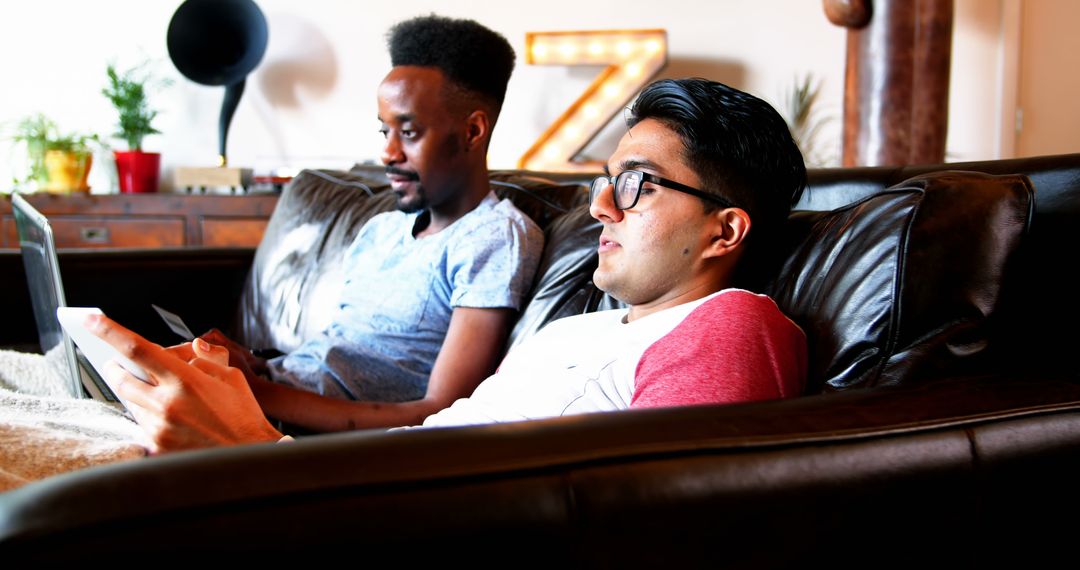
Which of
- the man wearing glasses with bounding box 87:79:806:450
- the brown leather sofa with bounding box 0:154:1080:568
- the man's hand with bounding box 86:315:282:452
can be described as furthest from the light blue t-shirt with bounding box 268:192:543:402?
the brown leather sofa with bounding box 0:154:1080:568

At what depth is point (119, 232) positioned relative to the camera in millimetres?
3828

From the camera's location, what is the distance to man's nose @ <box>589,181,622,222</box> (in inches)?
48.7

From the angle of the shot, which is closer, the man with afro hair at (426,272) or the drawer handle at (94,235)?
the man with afro hair at (426,272)

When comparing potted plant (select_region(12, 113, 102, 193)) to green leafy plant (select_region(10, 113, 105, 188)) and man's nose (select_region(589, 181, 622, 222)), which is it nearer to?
green leafy plant (select_region(10, 113, 105, 188))

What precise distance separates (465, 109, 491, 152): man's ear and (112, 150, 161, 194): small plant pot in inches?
105

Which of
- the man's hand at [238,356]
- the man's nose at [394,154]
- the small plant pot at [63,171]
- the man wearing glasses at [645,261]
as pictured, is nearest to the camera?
the man wearing glasses at [645,261]

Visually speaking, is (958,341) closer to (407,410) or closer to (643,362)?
(643,362)

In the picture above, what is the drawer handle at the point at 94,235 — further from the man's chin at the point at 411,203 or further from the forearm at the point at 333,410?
the forearm at the point at 333,410

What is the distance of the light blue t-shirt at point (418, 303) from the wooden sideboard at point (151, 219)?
81.6 inches

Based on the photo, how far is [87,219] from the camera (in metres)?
3.81

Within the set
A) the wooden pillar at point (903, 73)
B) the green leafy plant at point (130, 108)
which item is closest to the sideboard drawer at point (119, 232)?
the green leafy plant at point (130, 108)

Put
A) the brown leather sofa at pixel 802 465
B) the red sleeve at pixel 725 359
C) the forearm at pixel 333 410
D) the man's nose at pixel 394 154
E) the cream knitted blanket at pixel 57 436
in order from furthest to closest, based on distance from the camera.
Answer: the man's nose at pixel 394 154
the forearm at pixel 333 410
the cream knitted blanket at pixel 57 436
the red sleeve at pixel 725 359
the brown leather sofa at pixel 802 465

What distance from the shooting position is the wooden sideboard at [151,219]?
12.4 ft

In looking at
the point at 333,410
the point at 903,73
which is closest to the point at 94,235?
the point at 333,410
